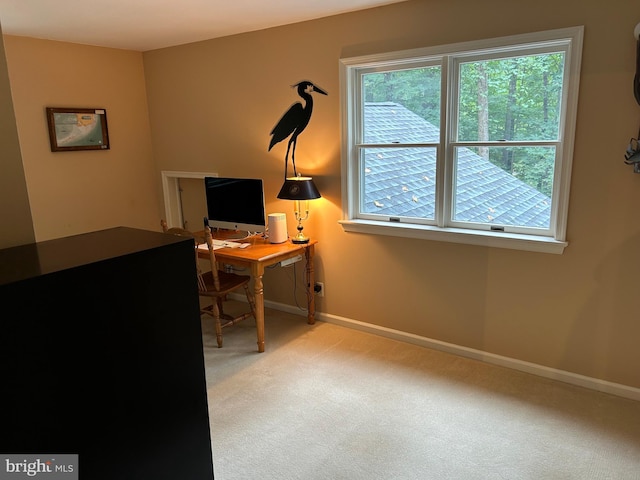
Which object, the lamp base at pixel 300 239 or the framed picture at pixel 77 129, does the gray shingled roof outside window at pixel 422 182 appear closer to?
the lamp base at pixel 300 239

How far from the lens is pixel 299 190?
3.43 m

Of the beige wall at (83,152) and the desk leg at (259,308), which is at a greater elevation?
the beige wall at (83,152)

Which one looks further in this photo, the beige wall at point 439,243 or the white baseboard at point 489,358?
the white baseboard at point 489,358

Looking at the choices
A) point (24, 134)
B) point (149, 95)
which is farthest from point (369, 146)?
point (24, 134)

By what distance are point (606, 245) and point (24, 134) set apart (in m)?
4.41

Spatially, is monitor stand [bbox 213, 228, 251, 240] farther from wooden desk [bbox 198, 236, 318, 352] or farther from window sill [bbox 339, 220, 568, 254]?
window sill [bbox 339, 220, 568, 254]

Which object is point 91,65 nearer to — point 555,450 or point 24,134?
point 24,134

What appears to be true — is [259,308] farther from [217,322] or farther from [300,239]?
[300,239]

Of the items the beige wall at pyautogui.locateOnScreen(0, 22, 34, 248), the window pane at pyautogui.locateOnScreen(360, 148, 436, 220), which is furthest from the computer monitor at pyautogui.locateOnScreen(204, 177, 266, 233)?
the beige wall at pyautogui.locateOnScreen(0, 22, 34, 248)

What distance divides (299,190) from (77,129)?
2250 millimetres

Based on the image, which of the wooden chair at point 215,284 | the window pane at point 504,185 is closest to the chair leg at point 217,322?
the wooden chair at point 215,284

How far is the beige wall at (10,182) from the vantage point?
4.34ft

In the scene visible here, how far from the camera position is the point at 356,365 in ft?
10.3

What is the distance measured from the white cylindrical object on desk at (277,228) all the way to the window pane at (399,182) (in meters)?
0.65
